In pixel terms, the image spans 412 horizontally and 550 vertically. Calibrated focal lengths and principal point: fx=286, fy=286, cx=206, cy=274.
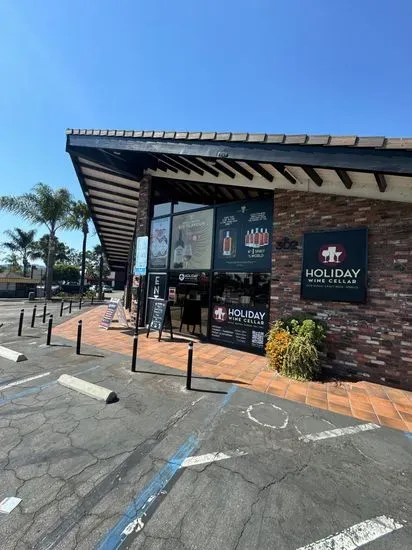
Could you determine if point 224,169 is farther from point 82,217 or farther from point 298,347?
point 82,217

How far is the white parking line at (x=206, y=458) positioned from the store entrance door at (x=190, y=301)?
5.67 m

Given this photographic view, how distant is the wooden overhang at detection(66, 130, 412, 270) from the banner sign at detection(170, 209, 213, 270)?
620 millimetres

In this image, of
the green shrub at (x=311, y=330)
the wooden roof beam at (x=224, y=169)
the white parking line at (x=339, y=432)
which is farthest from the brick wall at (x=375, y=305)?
the wooden roof beam at (x=224, y=169)

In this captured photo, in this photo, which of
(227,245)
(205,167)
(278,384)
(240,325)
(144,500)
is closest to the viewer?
(144,500)

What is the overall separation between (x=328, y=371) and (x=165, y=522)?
5083mm

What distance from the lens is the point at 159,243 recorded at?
1071 cm

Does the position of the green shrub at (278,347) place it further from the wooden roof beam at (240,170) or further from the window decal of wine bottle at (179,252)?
the window decal of wine bottle at (179,252)

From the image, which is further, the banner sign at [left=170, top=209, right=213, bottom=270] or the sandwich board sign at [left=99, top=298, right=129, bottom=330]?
the sandwich board sign at [left=99, top=298, right=129, bottom=330]

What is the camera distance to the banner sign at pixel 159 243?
10.4 metres

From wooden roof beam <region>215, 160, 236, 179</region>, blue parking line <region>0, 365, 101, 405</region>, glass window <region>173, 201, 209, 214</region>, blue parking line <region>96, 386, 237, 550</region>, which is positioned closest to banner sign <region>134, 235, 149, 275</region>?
glass window <region>173, 201, 209, 214</region>

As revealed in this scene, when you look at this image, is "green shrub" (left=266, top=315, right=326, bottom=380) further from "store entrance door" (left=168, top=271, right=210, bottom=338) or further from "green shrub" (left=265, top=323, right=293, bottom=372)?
"store entrance door" (left=168, top=271, right=210, bottom=338)

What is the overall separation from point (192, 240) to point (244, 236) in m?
2.05

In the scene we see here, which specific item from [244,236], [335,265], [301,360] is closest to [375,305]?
[335,265]

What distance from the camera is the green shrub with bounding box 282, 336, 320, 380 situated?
5.88m
